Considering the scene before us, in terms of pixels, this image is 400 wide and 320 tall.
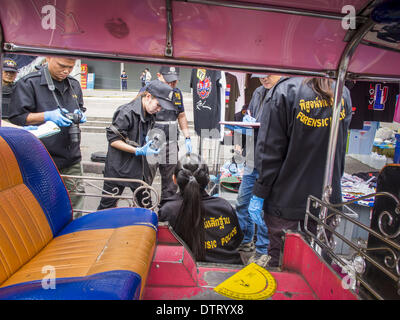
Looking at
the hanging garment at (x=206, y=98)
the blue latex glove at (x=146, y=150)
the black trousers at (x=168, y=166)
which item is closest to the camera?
the blue latex glove at (x=146, y=150)

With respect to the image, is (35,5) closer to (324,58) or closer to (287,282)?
(324,58)

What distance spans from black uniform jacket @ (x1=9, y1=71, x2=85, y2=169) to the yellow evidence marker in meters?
1.76

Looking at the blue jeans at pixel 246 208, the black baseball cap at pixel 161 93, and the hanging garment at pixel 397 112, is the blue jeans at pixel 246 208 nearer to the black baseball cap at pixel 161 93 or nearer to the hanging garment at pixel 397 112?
the black baseball cap at pixel 161 93

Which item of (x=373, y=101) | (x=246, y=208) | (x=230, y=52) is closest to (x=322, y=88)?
(x=230, y=52)

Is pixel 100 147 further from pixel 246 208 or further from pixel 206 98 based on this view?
pixel 246 208

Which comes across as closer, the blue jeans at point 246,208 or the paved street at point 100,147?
the blue jeans at point 246,208

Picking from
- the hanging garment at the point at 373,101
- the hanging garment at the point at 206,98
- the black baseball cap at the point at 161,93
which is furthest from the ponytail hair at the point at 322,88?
the hanging garment at the point at 206,98

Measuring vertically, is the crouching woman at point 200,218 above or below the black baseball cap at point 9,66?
below

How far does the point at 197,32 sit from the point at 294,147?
923mm

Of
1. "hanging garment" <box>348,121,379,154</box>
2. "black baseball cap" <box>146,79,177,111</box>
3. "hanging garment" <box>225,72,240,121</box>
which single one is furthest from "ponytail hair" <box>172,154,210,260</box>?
"hanging garment" <box>348,121,379,154</box>

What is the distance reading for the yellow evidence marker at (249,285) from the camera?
137cm

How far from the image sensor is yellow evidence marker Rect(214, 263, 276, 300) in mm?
1371

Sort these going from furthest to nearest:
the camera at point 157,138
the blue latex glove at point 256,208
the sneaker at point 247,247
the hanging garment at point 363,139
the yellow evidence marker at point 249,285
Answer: the hanging garment at point 363,139, the camera at point 157,138, the sneaker at point 247,247, the blue latex glove at point 256,208, the yellow evidence marker at point 249,285

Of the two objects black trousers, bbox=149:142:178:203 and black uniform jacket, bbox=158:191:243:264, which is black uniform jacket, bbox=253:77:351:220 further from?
black trousers, bbox=149:142:178:203
